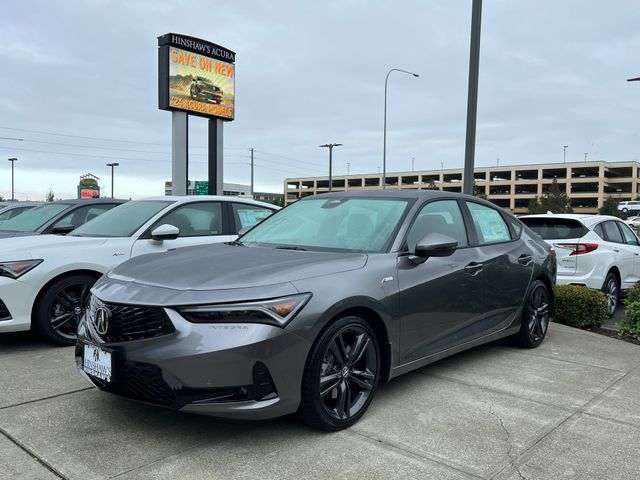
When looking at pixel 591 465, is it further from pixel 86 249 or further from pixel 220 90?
pixel 220 90

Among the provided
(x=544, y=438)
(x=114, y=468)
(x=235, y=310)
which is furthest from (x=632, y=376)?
(x=114, y=468)

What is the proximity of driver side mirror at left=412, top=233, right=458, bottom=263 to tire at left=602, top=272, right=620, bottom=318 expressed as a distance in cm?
474

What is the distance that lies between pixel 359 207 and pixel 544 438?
208cm

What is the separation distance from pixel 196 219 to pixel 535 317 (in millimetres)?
3763

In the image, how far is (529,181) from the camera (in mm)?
102125

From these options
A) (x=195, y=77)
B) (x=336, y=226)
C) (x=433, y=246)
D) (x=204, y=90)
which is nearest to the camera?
(x=433, y=246)

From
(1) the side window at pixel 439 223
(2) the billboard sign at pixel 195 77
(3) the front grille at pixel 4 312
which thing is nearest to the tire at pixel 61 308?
(3) the front grille at pixel 4 312

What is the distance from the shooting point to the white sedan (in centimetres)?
511

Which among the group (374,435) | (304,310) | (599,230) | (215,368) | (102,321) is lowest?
(374,435)

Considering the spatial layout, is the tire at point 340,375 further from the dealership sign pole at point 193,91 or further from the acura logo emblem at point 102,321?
the dealership sign pole at point 193,91

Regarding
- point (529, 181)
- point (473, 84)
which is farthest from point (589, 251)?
point (529, 181)

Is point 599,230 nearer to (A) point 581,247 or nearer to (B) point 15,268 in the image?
(A) point 581,247

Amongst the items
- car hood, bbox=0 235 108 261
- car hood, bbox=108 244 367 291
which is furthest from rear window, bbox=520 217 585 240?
car hood, bbox=0 235 108 261

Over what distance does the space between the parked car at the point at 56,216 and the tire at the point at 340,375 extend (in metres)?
5.00
